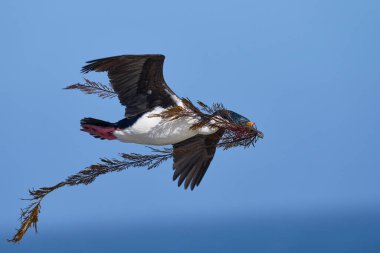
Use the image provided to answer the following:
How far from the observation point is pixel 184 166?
68.9 inches

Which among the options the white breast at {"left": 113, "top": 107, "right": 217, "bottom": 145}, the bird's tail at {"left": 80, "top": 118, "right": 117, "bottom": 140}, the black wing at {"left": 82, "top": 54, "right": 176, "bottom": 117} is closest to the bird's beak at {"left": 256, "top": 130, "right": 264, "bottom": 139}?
the white breast at {"left": 113, "top": 107, "right": 217, "bottom": 145}

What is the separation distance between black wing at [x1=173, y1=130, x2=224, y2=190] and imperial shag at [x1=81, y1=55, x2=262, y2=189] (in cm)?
4

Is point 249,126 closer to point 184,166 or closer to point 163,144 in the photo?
point 163,144

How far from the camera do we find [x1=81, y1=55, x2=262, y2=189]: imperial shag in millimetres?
1533

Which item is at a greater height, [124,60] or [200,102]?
[124,60]

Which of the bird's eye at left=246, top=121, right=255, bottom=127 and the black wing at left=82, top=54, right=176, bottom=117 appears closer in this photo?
the bird's eye at left=246, top=121, right=255, bottom=127

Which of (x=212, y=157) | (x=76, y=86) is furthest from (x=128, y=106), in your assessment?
(x=212, y=157)

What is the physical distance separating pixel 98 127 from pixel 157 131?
163mm

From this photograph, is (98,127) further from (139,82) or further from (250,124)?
(250,124)

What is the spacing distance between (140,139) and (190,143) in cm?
20

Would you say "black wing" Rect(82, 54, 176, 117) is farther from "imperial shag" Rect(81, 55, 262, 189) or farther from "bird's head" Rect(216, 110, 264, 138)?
"bird's head" Rect(216, 110, 264, 138)

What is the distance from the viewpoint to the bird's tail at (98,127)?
1597mm

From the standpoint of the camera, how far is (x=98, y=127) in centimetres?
160

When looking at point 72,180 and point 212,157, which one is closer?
point 72,180
